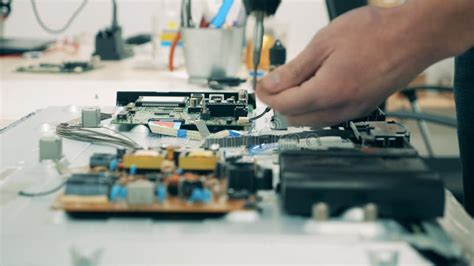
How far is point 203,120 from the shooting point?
96 centimetres

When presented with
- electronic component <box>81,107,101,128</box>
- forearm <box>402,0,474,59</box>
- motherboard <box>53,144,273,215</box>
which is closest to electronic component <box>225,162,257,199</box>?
motherboard <box>53,144,273,215</box>

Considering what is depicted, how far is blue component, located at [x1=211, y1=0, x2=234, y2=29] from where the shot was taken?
5.01 feet

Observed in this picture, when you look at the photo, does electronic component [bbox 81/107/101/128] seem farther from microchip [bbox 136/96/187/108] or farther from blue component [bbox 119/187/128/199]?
blue component [bbox 119/187/128/199]

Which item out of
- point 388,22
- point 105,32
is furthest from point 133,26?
point 388,22

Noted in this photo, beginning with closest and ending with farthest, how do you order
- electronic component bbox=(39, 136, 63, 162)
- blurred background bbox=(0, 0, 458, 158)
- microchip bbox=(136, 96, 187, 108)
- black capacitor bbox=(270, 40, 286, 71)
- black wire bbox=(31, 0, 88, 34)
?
electronic component bbox=(39, 136, 63, 162), microchip bbox=(136, 96, 187, 108), blurred background bbox=(0, 0, 458, 158), black capacitor bbox=(270, 40, 286, 71), black wire bbox=(31, 0, 88, 34)

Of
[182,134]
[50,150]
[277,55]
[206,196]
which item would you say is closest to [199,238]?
[206,196]

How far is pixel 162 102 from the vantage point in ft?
3.48

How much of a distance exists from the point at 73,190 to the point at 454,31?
1.30 feet

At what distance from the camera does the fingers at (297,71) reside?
69cm

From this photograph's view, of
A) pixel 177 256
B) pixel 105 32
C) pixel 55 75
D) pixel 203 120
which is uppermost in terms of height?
pixel 105 32

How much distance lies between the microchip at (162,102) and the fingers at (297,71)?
0.33 m

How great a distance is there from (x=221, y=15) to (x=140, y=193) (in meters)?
0.99

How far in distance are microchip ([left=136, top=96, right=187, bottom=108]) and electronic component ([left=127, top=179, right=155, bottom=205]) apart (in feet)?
1.52

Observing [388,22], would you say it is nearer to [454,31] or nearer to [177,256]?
[454,31]
